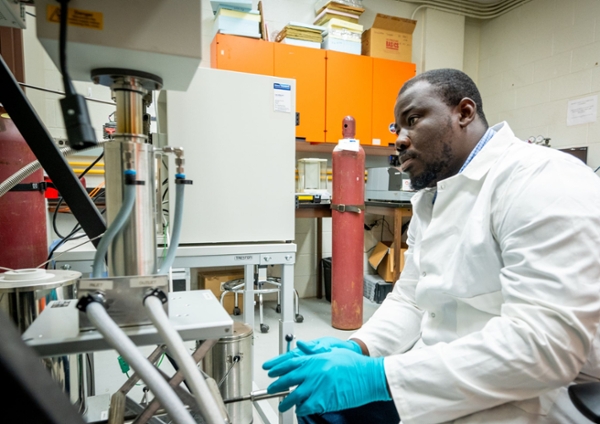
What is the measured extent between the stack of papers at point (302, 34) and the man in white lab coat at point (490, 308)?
2.26 meters

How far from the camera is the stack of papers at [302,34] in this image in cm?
291

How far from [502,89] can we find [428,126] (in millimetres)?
3259

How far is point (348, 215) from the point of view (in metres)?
2.50

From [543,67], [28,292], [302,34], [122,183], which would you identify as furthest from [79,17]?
[543,67]

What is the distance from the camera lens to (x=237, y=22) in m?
2.73

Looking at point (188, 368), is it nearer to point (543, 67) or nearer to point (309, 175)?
point (309, 175)

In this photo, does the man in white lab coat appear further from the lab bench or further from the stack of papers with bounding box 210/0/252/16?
the stack of papers with bounding box 210/0/252/16

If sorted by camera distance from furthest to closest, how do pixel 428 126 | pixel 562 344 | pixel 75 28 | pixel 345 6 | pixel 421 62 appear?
pixel 421 62 → pixel 345 6 → pixel 428 126 → pixel 562 344 → pixel 75 28

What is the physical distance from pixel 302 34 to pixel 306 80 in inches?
15.1

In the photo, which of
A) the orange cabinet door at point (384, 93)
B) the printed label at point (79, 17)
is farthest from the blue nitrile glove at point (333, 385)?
the orange cabinet door at point (384, 93)

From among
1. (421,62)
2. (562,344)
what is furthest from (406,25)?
(562,344)

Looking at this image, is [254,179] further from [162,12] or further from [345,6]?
[345,6]

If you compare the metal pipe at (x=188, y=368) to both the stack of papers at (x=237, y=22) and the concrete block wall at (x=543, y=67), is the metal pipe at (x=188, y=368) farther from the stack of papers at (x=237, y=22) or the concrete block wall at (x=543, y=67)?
the concrete block wall at (x=543, y=67)

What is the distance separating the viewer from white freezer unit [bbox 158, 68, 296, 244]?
1.28 metres
